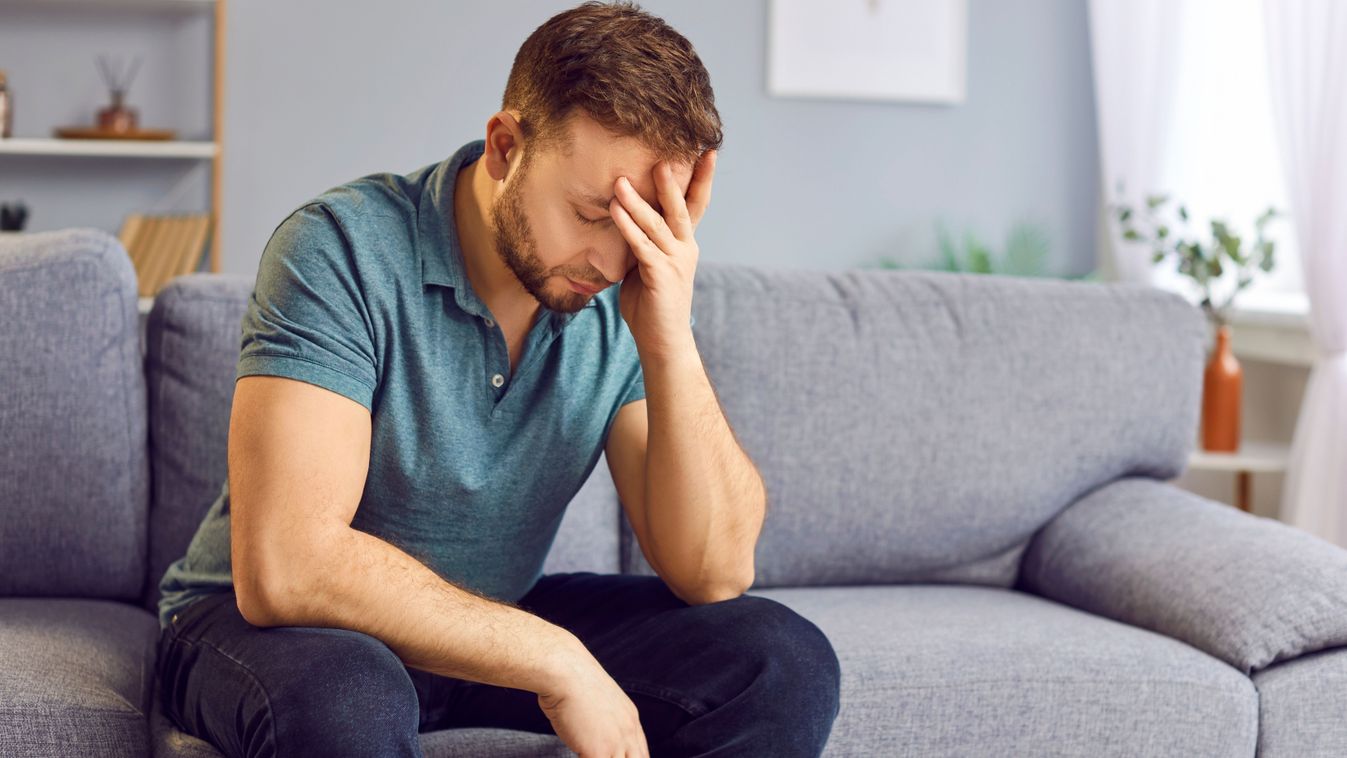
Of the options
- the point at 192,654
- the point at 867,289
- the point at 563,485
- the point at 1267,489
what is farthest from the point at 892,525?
the point at 1267,489

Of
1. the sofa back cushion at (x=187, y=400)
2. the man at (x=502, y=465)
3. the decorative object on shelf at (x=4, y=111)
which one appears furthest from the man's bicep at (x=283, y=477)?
the decorative object on shelf at (x=4, y=111)

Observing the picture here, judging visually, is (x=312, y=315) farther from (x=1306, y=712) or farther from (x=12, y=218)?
(x=12, y=218)

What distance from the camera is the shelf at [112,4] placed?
11.6 ft

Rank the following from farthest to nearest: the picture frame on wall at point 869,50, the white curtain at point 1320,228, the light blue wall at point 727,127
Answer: the picture frame on wall at point 869,50 → the light blue wall at point 727,127 → the white curtain at point 1320,228

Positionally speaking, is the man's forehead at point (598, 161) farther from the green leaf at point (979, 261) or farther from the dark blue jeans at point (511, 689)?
the green leaf at point (979, 261)

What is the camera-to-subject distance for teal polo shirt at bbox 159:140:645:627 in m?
1.25

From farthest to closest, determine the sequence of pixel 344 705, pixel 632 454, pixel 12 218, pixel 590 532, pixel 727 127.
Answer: pixel 727 127 → pixel 12 218 → pixel 590 532 → pixel 632 454 → pixel 344 705

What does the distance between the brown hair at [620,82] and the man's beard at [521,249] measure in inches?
2.5

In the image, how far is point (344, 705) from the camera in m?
1.08

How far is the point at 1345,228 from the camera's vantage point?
2826 millimetres

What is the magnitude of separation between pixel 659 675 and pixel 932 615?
59cm

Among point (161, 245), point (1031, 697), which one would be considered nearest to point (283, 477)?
point (1031, 697)

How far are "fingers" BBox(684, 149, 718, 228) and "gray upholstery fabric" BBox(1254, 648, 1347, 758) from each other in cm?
91

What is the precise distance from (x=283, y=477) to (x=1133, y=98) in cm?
322
